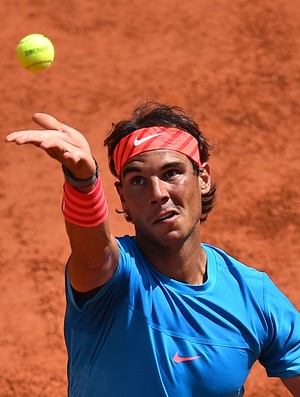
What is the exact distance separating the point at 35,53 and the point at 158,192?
1.59 meters

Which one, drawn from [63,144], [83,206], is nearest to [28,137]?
[63,144]

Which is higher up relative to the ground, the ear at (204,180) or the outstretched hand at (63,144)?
the outstretched hand at (63,144)

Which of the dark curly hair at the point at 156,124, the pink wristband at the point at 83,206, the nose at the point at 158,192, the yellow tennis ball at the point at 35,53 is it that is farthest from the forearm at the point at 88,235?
the yellow tennis ball at the point at 35,53

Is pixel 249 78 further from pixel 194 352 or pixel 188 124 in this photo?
pixel 194 352

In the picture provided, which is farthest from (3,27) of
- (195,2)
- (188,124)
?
(188,124)

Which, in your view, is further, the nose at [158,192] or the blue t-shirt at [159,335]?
the nose at [158,192]

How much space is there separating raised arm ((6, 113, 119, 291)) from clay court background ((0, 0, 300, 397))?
4.08 metres

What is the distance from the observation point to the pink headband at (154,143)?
3.53m

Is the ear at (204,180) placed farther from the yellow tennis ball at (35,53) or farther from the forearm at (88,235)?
Answer: the yellow tennis ball at (35,53)

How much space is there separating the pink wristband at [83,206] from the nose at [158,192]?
434mm

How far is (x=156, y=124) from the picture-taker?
372cm

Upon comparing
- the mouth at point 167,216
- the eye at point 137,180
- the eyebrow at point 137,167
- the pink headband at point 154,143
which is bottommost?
the mouth at point 167,216

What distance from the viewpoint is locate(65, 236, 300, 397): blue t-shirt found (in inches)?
124

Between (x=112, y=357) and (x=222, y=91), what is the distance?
742cm
